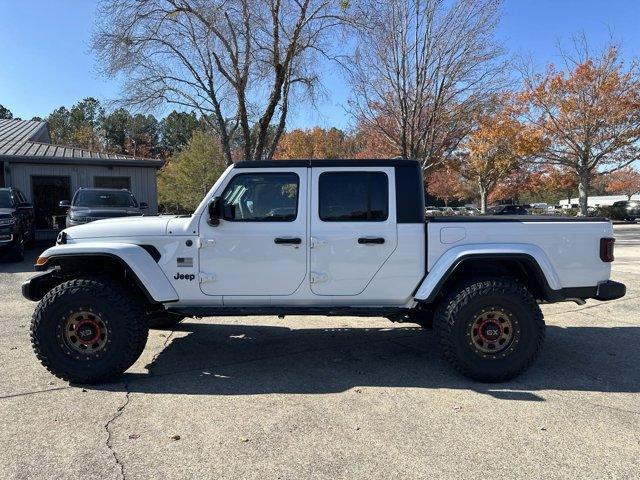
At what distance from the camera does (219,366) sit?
489 cm

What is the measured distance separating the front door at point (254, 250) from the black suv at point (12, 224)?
952cm

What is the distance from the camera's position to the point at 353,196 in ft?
15.1

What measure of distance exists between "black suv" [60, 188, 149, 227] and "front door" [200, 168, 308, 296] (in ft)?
28.0

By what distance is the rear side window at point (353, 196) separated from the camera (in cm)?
456

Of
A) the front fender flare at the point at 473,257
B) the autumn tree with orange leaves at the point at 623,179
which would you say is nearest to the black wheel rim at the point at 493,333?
the front fender flare at the point at 473,257

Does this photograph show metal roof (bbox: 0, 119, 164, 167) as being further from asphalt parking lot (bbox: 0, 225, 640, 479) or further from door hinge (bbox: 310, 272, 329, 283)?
door hinge (bbox: 310, 272, 329, 283)

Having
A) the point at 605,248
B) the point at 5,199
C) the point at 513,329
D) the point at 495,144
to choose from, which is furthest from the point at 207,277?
the point at 495,144

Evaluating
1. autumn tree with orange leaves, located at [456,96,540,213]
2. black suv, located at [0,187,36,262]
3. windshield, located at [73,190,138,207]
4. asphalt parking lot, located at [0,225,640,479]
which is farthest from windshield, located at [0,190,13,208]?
autumn tree with orange leaves, located at [456,96,540,213]

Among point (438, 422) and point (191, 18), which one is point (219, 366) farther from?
point (191, 18)

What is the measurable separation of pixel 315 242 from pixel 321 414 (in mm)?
1472

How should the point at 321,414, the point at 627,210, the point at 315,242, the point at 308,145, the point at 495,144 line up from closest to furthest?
1. the point at 321,414
2. the point at 315,242
3. the point at 495,144
4. the point at 308,145
5. the point at 627,210

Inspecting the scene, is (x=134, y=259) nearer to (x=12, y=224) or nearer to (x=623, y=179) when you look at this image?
(x=12, y=224)

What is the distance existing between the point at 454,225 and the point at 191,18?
12.5 metres

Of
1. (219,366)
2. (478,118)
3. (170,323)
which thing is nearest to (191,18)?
(478,118)
